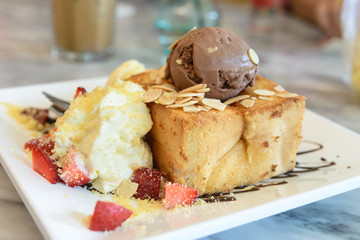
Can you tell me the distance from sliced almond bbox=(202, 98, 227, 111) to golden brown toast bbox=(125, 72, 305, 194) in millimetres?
14

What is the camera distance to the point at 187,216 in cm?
111

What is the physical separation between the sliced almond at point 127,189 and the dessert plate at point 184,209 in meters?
0.07

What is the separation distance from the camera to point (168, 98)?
1.35m

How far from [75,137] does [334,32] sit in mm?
2491

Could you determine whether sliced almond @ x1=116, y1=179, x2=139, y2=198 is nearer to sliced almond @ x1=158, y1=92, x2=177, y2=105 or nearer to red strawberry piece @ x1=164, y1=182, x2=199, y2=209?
red strawberry piece @ x1=164, y1=182, x2=199, y2=209

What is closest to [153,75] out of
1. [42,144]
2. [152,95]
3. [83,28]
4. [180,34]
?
[152,95]

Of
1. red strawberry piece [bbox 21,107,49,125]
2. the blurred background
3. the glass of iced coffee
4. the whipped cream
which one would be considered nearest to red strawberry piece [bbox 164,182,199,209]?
Result: the whipped cream

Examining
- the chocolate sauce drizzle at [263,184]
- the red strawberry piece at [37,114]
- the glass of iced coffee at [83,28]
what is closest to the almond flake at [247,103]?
the chocolate sauce drizzle at [263,184]

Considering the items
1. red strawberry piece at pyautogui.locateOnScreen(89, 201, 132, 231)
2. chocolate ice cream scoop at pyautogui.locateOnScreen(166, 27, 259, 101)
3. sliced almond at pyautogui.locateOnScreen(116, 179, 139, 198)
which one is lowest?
sliced almond at pyautogui.locateOnScreen(116, 179, 139, 198)

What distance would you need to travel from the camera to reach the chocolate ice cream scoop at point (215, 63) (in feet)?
4.44

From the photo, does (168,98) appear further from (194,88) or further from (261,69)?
(261,69)

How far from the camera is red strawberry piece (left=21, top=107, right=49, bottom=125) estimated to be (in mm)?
1627

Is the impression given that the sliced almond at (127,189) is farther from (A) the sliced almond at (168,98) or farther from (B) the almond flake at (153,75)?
(B) the almond flake at (153,75)

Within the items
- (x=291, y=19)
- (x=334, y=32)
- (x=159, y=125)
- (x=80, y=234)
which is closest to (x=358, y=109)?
(x=334, y=32)
